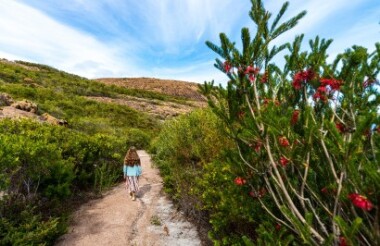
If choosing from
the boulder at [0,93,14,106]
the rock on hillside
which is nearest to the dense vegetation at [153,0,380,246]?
the boulder at [0,93,14,106]

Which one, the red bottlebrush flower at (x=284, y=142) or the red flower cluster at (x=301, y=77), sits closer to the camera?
the red bottlebrush flower at (x=284, y=142)

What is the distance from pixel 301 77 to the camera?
325 cm

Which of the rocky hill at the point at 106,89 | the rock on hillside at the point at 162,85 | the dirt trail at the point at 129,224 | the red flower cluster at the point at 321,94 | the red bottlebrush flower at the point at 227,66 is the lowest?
the dirt trail at the point at 129,224

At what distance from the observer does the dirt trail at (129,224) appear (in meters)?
6.75

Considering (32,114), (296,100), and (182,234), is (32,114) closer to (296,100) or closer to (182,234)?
(182,234)

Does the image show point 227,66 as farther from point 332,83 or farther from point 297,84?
point 332,83

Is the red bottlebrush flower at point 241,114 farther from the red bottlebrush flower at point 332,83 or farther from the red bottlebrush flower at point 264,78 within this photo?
the red bottlebrush flower at point 332,83

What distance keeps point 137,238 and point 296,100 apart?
5003 millimetres

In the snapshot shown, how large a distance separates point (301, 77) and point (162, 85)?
81.4 m

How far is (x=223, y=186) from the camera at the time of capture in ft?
19.7

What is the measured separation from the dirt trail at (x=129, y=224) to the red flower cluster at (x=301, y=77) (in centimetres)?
447

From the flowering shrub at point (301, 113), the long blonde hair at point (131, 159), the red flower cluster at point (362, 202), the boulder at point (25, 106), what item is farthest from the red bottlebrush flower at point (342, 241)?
the boulder at point (25, 106)

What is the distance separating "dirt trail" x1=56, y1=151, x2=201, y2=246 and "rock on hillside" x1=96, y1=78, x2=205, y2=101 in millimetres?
68333

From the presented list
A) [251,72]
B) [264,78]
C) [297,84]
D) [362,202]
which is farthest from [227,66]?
[362,202]
